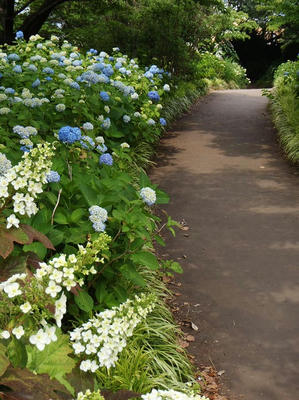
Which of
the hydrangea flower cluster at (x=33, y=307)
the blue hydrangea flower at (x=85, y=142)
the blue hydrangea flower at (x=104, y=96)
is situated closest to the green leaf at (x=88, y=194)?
the blue hydrangea flower at (x=85, y=142)

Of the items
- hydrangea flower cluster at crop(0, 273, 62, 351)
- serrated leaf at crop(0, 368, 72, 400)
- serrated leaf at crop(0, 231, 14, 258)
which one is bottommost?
serrated leaf at crop(0, 368, 72, 400)

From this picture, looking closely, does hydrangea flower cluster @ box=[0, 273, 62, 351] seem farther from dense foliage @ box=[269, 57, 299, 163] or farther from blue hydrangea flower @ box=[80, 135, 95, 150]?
dense foliage @ box=[269, 57, 299, 163]

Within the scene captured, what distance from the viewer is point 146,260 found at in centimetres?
296

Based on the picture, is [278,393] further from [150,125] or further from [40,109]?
[150,125]

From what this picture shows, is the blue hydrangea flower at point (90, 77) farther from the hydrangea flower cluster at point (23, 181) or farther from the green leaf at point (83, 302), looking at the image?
the hydrangea flower cluster at point (23, 181)

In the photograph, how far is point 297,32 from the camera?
19.9m

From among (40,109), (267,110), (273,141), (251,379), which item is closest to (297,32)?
(267,110)

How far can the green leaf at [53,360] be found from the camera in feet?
5.46

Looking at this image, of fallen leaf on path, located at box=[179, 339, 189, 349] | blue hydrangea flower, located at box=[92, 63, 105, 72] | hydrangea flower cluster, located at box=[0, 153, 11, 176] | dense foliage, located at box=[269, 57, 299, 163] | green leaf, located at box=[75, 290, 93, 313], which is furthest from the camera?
dense foliage, located at box=[269, 57, 299, 163]

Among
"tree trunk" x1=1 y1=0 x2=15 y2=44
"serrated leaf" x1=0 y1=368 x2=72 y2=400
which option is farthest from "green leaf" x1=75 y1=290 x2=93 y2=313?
"tree trunk" x1=1 y1=0 x2=15 y2=44

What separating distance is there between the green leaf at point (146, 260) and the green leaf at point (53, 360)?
1.14m

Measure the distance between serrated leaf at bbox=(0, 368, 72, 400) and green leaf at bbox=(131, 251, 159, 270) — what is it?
151 cm

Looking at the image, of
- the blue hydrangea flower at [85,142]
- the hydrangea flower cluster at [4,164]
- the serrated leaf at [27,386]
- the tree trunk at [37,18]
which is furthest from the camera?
the tree trunk at [37,18]

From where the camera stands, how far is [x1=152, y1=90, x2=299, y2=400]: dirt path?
11.2 feet
